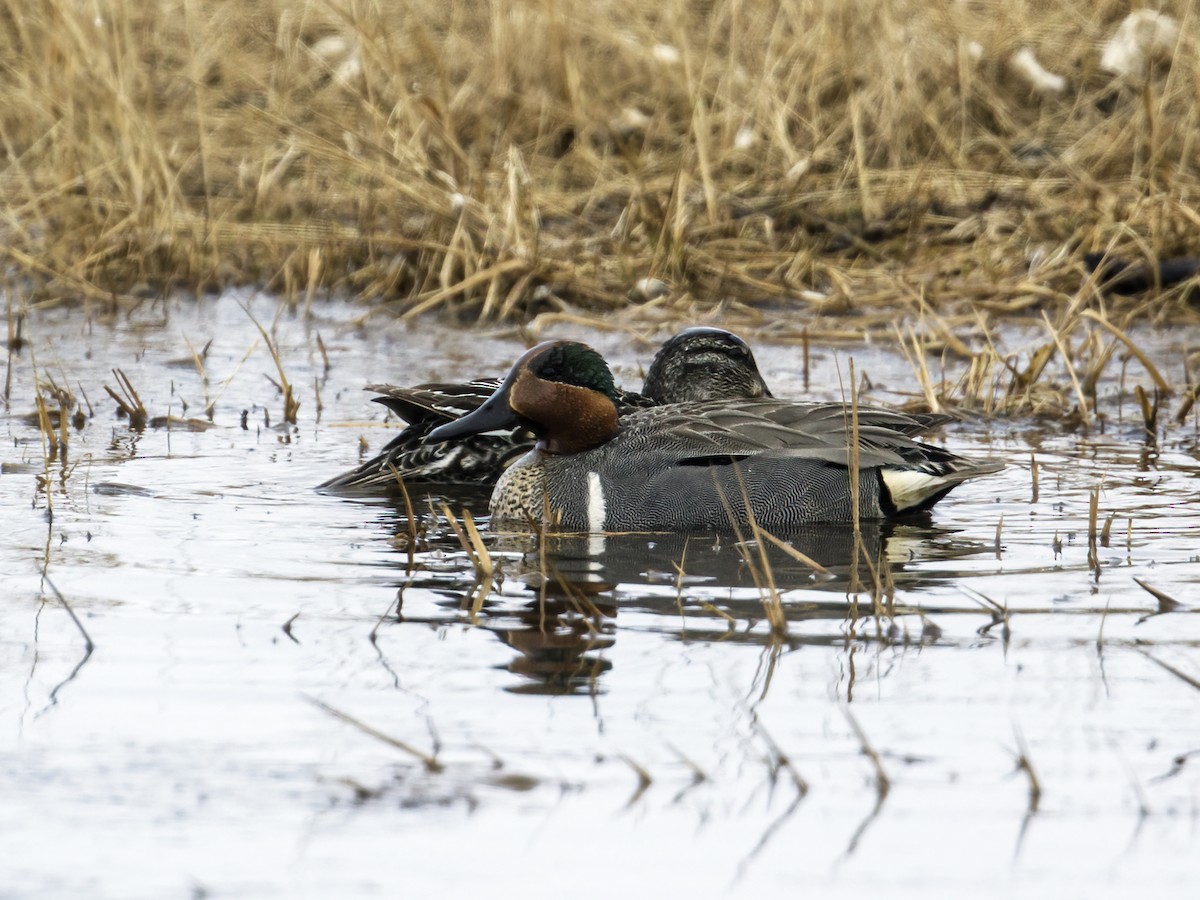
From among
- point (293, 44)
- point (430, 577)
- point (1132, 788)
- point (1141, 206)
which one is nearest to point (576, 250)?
point (1141, 206)

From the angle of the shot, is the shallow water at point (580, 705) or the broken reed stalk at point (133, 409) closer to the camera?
the shallow water at point (580, 705)

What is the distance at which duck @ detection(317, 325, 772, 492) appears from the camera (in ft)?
19.5

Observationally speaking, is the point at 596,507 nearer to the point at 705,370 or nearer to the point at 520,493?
the point at 520,493

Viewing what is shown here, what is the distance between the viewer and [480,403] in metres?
5.99

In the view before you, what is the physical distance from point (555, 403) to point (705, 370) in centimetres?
105

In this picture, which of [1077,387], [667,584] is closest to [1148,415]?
[1077,387]

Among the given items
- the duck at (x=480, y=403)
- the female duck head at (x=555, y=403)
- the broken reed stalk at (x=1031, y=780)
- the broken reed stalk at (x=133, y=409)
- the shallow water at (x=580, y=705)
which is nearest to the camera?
the shallow water at (x=580, y=705)

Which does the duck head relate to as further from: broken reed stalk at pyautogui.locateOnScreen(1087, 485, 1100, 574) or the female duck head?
broken reed stalk at pyautogui.locateOnScreen(1087, 485, 1100, 574)

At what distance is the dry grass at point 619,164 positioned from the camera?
874 cm

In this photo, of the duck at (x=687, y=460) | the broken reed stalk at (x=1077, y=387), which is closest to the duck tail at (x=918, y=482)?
the duck at (x=687, y=460)

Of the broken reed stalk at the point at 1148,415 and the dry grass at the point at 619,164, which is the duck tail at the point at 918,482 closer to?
the broken reed stalk at the point at 1148,415

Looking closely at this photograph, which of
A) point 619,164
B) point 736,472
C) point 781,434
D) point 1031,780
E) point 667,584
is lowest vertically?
point 1031,780

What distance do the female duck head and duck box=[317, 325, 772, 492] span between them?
0.11m

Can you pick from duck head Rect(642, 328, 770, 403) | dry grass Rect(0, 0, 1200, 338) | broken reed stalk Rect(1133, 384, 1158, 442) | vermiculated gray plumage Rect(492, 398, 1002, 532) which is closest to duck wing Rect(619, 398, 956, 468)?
vermiculated gray plumage Rect(492, 398, 1002, 532)
